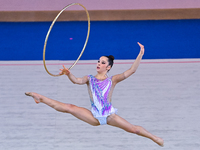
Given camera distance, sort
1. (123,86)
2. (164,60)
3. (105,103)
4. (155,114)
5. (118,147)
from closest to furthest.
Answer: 1. (105,103)
2. (118,147)
3. (155,114)
4. (123,86)
5. (164,60)

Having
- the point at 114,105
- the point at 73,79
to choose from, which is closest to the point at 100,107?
the point at 73,79

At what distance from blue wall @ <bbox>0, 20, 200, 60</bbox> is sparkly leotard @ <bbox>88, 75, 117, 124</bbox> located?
2061mm

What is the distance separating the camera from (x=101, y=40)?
586 cm

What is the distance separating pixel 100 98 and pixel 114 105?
1.51 m

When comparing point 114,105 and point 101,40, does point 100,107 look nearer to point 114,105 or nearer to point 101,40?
point 114,105

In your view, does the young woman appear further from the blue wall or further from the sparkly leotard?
the blue wall

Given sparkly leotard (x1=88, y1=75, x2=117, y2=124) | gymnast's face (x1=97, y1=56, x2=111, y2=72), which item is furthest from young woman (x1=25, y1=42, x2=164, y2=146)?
gymnast's face (x1=97, y1=56, x2=111, y2=72)

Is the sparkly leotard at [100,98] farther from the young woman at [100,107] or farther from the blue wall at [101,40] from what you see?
the blue wall at [101,40]

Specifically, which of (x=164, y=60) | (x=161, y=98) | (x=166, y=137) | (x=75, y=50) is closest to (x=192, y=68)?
(x=164, y=60)

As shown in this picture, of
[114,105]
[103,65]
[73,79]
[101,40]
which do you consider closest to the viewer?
[73,79]

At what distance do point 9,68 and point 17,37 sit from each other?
566 mm

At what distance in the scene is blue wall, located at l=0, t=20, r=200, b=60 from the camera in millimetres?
5777

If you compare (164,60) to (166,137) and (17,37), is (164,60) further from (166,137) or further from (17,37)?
(17,37)

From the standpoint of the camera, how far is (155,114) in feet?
16.3
